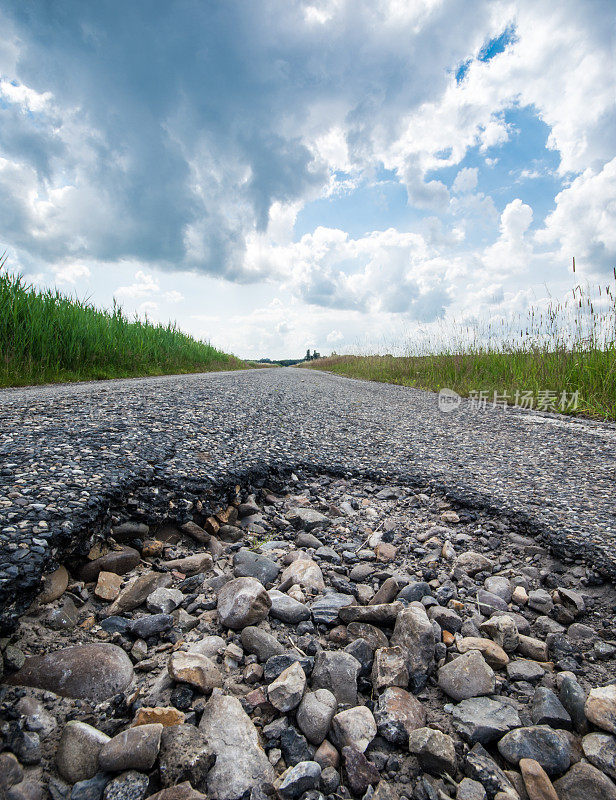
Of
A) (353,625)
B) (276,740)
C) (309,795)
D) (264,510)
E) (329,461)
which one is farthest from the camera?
(329,461)

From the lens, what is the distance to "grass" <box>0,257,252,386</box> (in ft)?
24.2

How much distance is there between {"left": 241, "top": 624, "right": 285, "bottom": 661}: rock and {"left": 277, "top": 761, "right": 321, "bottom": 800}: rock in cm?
33

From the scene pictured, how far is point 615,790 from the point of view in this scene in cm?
85

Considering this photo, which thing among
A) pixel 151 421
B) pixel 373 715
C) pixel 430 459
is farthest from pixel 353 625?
pixel 151 421

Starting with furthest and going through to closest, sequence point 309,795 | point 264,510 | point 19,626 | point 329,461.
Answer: point 329,461 → point 264,510 → point 19,626 → point 309,795

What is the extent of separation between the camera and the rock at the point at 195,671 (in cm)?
105

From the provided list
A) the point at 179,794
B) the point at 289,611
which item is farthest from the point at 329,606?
the point at 179,794

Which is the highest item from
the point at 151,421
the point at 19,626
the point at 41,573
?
the point at 151,421

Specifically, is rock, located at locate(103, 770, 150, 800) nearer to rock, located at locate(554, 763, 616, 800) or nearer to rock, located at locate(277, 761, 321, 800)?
rock, located at locate(277, 761, 321, 800)

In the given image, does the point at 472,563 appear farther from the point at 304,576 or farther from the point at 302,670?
the point at 302,670

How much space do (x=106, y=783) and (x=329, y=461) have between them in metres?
2.12

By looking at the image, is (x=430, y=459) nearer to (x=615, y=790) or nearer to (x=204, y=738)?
(x=615, y=790)

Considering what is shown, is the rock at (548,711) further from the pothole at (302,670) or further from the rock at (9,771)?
the rock at (9,771)

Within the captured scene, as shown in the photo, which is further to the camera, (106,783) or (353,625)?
(353,625)
